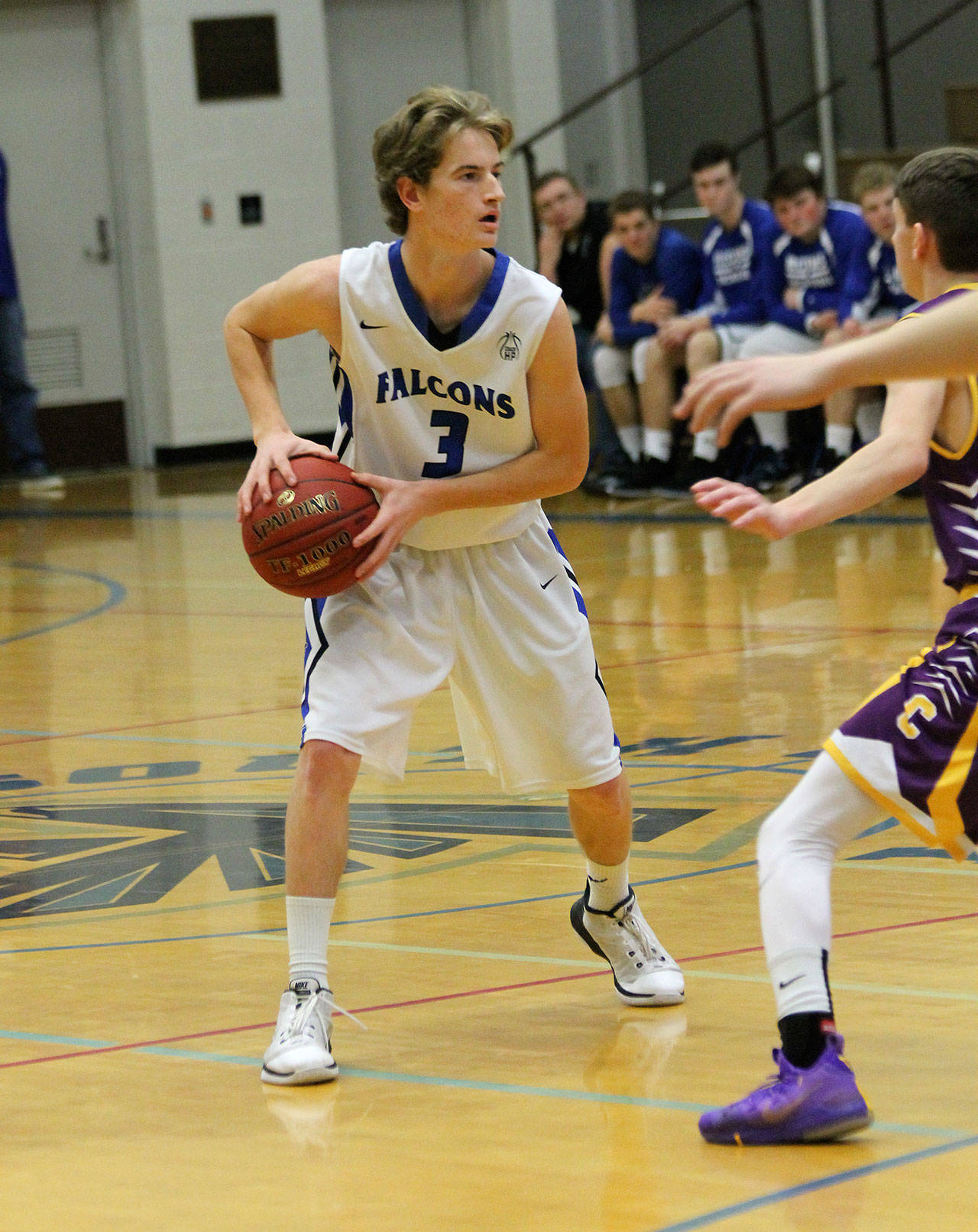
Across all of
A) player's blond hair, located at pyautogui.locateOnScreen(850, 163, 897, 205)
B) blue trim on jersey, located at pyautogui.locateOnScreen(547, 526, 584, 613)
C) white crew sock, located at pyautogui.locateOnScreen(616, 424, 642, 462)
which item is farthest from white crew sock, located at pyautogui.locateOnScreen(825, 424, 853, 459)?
blue trim on jersey, located at pyautogui.locateOnScreen(547, 526, 584, 613)

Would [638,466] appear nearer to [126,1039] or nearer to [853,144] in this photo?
[853,144]

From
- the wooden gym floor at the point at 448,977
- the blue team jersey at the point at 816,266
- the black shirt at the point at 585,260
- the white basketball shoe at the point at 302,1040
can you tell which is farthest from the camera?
the black shirt at the point at 585,260

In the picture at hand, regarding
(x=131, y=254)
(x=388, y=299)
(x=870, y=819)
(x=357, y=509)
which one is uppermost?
(x=131, y=254)

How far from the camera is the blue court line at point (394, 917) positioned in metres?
3.63

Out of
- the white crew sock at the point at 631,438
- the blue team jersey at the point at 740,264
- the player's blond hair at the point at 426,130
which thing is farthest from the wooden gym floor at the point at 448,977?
the white crew sock at the point at 631,438

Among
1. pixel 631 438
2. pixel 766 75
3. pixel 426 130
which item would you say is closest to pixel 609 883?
pixel 426 130

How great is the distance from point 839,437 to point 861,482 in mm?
7315

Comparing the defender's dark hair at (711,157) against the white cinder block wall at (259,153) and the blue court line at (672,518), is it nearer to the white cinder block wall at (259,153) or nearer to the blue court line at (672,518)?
the blue court line at (672,518)

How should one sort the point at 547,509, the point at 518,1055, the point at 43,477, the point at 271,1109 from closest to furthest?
the point at 271,1109, the point at 518,1055, the point at 547,509, the point at 43,477

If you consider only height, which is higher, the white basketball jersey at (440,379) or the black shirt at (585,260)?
the black shirt at (585,260)

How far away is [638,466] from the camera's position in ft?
36.0

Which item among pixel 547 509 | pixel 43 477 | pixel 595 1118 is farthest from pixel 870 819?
pixel 43 477

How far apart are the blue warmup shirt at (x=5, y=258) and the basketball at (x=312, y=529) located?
10.4 metres

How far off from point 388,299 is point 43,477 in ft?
35.3
